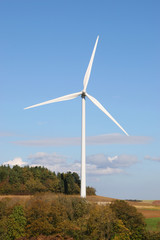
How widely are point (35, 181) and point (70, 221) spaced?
61903mm

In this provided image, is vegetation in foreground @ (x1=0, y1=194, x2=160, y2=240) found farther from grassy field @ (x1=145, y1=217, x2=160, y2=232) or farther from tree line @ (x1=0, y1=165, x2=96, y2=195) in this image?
tree line @ (x1=0, y1=165, x2=96, y2=195)

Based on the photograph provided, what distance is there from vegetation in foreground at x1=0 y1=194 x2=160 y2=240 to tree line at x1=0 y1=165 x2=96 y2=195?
157 feet

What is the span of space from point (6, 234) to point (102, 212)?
1928cm

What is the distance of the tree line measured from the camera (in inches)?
4847

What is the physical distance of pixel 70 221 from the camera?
222ft

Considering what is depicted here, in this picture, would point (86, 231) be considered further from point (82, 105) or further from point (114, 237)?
point (82, 105)

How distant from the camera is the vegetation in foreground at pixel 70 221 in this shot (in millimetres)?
60469

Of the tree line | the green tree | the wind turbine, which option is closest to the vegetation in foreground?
the green tree

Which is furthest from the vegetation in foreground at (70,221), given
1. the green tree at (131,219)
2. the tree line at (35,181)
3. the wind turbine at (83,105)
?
the tree line at (35,181)

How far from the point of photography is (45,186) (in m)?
129

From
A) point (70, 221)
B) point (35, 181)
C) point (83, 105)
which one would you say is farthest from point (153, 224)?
point (35, 181)

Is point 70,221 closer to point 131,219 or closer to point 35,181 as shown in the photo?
point 131,219

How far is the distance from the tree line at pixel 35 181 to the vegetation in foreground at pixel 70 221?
157 feet

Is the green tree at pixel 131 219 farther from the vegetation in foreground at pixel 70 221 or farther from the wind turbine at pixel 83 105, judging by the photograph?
the wind turbine at pixel 83 105
